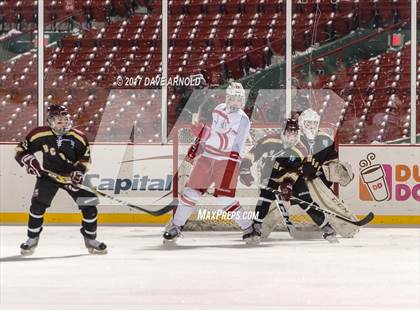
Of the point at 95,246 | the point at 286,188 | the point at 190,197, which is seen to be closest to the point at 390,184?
the point at 286,188

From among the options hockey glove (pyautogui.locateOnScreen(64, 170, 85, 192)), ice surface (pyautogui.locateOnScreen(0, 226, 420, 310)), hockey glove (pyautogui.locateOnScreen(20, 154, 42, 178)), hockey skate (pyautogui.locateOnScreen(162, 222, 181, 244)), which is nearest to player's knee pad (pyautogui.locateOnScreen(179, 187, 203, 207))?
hockey skate (pyautogui.locateOnScreen(162, 222, 181, 244))

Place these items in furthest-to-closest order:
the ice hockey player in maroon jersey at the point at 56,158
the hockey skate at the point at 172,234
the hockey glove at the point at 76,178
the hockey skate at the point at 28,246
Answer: the hockey skate at the point at 172,234
the hockey skate at the point at 28,246
the ice hockey player in maroon jersey at the point at 56,158
the hockey glove at the point at 76,178

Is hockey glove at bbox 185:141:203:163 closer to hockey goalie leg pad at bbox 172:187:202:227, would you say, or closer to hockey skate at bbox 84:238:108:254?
hockey goalie leg pad at bbox 172:187:202:227

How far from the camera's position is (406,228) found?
428 inches

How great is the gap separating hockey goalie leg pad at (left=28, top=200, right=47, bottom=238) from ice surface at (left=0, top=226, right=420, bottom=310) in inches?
6.7

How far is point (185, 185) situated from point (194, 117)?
99 centimetres

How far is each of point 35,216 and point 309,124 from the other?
281cm

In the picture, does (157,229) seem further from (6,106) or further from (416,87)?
(416,87)

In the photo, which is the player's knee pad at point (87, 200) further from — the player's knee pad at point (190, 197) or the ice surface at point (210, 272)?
the player's knee pad at point (190, 197)

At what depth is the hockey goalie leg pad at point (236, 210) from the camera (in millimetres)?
9750

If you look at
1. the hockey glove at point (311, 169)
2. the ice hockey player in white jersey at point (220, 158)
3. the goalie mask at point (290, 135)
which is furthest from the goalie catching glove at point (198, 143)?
the hockey glove at point (311, 169)

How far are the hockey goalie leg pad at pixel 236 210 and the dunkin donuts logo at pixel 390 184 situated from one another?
140 cm

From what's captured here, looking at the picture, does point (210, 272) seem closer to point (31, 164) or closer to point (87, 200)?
point (87, 200)

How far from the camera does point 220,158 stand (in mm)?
10008
